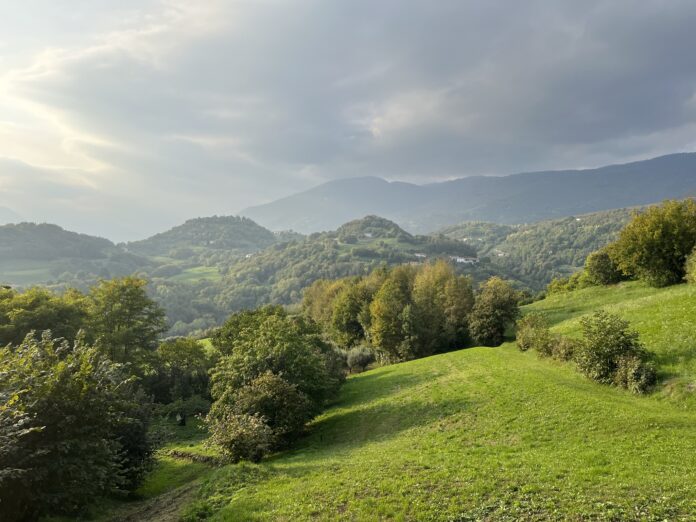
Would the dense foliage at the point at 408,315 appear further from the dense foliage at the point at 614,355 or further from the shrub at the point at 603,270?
the dense foliage at the point at 614,355

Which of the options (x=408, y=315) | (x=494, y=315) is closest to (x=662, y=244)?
(x=494, y=315)

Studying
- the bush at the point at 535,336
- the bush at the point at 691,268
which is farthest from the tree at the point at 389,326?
the bush at the point at 691,268

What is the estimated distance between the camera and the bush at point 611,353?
2784cm

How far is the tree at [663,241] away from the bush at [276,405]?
141 ft

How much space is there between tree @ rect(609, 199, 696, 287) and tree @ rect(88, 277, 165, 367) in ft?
211

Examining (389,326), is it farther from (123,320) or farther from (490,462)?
(490,462)

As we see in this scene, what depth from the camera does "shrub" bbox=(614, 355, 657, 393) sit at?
1037 inches

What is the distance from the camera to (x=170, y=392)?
59406mm

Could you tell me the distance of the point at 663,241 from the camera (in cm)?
4453

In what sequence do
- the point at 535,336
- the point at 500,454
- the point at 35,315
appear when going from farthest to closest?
the point at 35,315 < the point at 535,336 < the point at 500,454

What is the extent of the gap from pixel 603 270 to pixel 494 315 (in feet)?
61.4

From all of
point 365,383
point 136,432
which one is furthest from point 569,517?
point 365,383

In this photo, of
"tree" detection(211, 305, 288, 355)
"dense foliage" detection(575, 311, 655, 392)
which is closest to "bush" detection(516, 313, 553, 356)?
"dense foliage" detection(575, 311, 655, 392)

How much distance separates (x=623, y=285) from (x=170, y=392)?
68.7 metres
